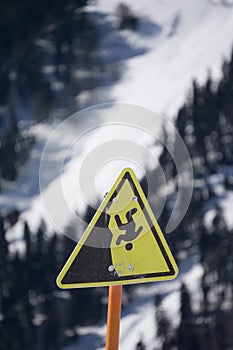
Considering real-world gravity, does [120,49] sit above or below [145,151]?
above

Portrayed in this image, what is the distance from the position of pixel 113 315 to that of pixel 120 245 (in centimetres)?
27

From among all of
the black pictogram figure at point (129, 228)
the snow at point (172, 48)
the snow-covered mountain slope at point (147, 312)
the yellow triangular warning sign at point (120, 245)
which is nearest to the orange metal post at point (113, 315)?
the yellow triangular warning sign at point (120, 245)

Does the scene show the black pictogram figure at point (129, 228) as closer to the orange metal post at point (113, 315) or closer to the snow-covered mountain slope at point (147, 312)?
the orange metal post at point (113, 315)

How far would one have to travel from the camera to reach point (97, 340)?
5.41 meters

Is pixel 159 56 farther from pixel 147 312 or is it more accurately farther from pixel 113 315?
pixel 113 315

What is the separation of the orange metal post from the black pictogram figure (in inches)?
7.3

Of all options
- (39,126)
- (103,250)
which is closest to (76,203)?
(39,126)

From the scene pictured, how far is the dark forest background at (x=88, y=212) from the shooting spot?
5.34 m

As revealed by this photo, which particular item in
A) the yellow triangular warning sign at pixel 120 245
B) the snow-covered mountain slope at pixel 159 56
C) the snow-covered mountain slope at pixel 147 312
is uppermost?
the snow-covered mountain slope at pixel 159 56

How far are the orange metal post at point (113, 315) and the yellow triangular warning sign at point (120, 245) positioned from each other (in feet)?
0.26

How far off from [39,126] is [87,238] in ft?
6.92

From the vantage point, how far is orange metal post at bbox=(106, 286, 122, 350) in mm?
3510

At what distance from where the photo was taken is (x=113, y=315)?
3512mm

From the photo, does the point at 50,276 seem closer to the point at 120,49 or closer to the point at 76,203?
the point at 76,203
